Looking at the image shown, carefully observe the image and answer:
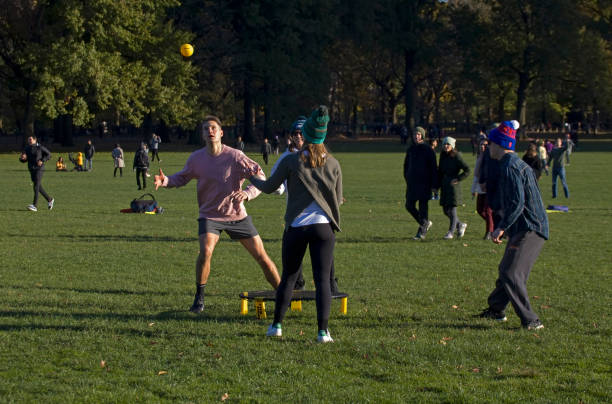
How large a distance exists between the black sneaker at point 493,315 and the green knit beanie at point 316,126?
2.79 metres

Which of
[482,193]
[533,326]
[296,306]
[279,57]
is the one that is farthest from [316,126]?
[279,57]

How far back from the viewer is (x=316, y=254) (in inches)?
274

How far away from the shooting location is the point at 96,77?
53719 mm

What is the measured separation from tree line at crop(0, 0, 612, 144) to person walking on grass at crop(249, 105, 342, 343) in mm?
48470

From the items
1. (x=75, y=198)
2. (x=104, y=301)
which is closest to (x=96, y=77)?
(x=75, y=198)

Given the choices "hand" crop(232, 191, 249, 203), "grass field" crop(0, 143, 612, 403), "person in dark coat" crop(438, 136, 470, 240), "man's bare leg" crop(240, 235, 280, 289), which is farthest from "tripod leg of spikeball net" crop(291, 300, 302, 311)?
"person in dark coat" crop(438, 136, 470, 240)

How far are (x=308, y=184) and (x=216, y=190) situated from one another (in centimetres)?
178

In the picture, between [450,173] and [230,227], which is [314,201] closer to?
[230,227]

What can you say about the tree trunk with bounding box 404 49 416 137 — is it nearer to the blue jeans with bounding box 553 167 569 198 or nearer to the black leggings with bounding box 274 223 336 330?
the blue jeans with bounding box 553 167 569 198

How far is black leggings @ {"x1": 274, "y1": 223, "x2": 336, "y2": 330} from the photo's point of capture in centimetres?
692

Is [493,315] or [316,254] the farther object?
[493,315]

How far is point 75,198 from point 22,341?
17992 millimetres

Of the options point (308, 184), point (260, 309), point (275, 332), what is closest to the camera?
point (308, 184)

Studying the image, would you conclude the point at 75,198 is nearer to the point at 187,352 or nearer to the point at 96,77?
the point at 187,352
